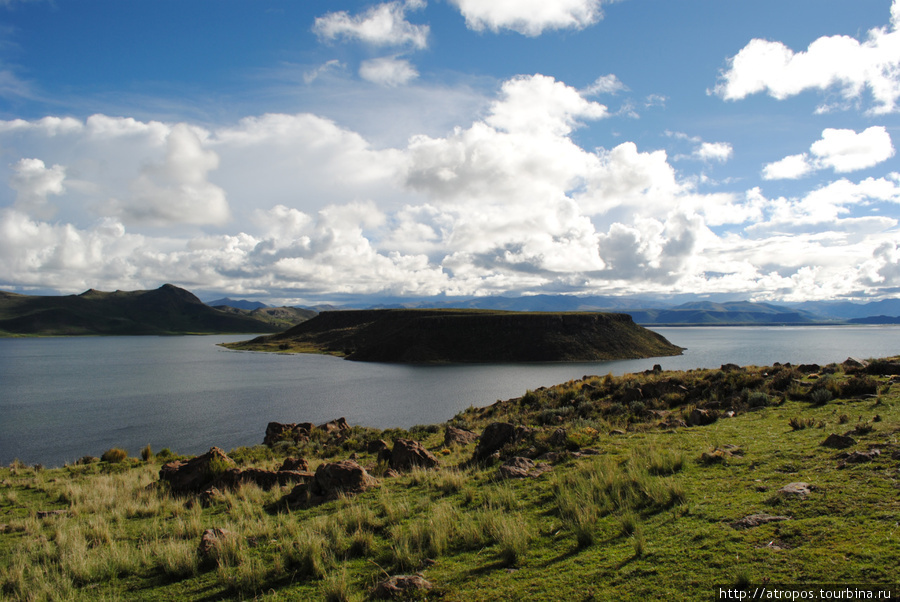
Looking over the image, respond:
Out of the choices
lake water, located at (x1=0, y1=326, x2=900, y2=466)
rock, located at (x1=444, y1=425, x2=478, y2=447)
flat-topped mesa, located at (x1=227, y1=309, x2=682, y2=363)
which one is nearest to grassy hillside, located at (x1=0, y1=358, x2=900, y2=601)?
rock, located at (x1=444, y1=425, x2=478, y2=447)

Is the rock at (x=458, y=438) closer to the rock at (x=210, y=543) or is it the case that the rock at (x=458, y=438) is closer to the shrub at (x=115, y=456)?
the rock at (x=210, y=543)

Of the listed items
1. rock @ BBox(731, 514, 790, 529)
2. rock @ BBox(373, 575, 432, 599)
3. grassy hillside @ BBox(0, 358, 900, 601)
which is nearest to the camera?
grassy hillside @ BBox(0, 358, 900, 601)

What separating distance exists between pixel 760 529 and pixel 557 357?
348 ft

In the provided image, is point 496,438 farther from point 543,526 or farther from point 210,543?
point 210,543

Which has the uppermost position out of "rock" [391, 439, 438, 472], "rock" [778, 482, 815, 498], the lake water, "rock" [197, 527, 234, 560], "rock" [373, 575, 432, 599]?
"rock" [778, 482, 815, 498]

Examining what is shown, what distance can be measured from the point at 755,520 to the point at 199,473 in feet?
51.5

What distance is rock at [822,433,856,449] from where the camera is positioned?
10.2 meters

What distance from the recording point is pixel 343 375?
7988cm

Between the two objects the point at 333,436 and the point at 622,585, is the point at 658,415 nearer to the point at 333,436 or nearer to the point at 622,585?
the point at 622,585

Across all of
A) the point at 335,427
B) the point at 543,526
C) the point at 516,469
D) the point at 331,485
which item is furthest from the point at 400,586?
the point at 335,427

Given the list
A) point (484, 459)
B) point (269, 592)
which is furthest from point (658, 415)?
point (269, 592)

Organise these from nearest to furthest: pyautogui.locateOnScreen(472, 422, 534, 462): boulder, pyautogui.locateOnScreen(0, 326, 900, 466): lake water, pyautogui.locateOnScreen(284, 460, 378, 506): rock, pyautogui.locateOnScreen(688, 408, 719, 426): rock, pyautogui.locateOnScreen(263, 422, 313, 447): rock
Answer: pyautogui.locateOnScreen(284, 460, 378, 506): rock, pyautogui.locateOnScreen(472, 422, 534, 462): boulder, pyautogui.locateOnScreen(688, 408, 719, 426): rock, pyautogui.locateOnScreen(263, 422, 313, 447): rock, pyautogui.locateOnScreen(0, 326, 900, 466): lake water

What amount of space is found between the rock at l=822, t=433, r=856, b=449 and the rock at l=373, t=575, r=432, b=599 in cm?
983

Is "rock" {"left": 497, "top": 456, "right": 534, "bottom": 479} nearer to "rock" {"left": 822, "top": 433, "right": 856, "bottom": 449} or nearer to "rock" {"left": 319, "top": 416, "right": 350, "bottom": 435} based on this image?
"rock" {"left": 822, "top": 433, "right": 856, "bottom": 449}
